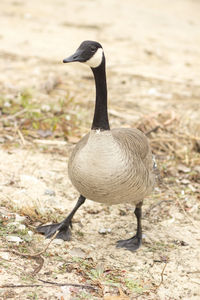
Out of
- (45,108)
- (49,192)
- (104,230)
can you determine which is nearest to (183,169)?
(104,230)

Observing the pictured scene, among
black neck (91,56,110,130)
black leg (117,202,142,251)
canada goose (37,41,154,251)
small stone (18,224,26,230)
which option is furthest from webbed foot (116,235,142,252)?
black neck (91,56,110,130)

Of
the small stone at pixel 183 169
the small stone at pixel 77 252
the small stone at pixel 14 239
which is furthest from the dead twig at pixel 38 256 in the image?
the small stone at pixel 183 169

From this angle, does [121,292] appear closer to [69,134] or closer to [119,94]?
[69,134]

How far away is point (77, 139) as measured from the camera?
19.6 ft

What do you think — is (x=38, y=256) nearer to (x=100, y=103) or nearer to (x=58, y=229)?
(x=58, y=229)

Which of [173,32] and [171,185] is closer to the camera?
[171,185]

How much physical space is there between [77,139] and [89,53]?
239 centimetres

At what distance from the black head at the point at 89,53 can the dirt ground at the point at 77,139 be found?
1.43 meters

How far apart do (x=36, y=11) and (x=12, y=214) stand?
29.9ft

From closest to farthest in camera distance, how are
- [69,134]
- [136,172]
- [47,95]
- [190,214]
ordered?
[136,172] < [190,214] < [69,134] < [47,95]

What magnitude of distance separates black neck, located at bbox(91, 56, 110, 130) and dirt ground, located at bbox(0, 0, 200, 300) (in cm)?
104

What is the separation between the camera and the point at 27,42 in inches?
384

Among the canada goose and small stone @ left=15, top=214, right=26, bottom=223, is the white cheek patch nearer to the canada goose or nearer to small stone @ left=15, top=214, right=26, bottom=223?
the canada goose

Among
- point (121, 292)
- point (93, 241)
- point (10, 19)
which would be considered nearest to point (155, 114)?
point (93, 241)
